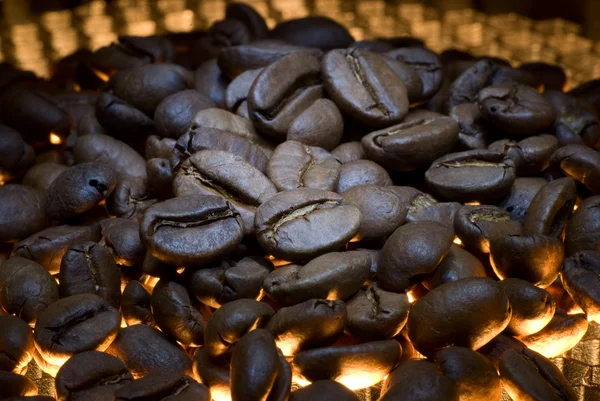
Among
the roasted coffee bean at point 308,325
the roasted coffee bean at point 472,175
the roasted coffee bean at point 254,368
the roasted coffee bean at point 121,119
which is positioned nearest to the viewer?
the roasted coffee bean at point 254,368

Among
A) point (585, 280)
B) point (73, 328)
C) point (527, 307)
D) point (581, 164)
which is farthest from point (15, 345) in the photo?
point (581, 164)

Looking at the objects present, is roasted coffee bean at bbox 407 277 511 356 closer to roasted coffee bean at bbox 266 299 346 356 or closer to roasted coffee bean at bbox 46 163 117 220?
roasted coffee bean at bbox 266 299 346 356

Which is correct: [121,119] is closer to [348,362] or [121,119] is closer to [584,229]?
[348,362]

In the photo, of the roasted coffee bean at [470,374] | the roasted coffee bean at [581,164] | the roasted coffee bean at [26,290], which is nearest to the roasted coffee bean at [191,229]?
the roasted coffee bean at [26,290]

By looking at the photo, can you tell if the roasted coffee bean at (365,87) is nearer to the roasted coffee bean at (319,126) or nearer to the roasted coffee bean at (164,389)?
the roasted coffee bean at (319,126)

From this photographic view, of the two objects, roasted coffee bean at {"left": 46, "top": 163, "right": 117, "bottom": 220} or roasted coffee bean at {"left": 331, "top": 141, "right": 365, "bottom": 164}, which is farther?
roasted coffee bean at {"left": 331, "top": 141, "right": 365, "bottom": 164}

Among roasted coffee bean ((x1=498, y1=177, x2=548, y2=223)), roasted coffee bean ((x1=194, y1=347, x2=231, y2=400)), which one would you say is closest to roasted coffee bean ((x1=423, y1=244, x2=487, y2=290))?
roasted coffee bean ((x1=498, y1=177, x2=548, y2=223))
